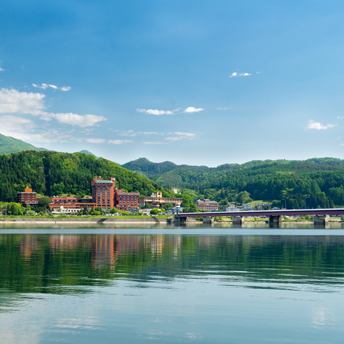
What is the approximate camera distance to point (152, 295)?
18203mm

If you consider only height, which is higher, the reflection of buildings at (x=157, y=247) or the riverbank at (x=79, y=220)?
the reflection of buildings at (x=157, y=247)

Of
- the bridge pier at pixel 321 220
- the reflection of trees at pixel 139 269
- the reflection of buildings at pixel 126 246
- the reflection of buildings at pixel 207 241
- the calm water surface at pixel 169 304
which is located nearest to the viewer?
the calm water surface at pixel 169 304

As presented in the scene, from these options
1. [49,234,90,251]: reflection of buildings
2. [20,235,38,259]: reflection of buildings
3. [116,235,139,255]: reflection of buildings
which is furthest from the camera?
[49,234,90,251]: reflection of buildings

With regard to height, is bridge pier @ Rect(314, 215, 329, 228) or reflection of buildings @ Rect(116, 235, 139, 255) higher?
reflection of buildings @ Rect(116, 235, 139, 255)

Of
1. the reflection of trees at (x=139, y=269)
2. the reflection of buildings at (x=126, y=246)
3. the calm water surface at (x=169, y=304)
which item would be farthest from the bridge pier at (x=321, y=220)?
the calm water surface at (x=169, y=304)

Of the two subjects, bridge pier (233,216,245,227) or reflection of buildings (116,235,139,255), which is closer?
reflection of buildings (116,235,139,255)

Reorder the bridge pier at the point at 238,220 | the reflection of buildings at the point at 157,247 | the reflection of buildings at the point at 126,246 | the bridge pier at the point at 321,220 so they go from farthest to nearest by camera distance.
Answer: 1. the bridge pier at the point at 238,220
2. the bridge pier at the point at 321,220
3. the reflection of buildings at the point at 126,246
4. the reflection of buildings at the point at 157,247

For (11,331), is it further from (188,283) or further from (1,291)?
(188,283)

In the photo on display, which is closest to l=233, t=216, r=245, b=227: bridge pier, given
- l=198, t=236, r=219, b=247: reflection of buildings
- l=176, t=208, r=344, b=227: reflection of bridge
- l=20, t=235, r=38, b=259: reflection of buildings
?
l=176, t=208, r=344, b=227: reflection of bridge

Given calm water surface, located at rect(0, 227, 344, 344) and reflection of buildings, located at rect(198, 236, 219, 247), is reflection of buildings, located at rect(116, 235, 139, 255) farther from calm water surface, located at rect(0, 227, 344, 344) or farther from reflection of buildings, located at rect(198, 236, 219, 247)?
Answer: calm water surface, located at rect(0, 227, 344, 344)

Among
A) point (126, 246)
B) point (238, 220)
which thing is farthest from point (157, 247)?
point (238, 220)

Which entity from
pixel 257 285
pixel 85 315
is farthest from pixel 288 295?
pixel 85 315

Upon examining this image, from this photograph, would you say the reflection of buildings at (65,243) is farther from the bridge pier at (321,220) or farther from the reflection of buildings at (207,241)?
the bridge pier at (321,220)

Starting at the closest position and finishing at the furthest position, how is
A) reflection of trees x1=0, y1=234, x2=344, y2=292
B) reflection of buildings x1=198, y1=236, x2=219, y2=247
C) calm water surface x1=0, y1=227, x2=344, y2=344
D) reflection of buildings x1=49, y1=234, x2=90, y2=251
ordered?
1. calm water surface x1=0, y1=227, x2=344, y2=344
2. reflection of trees x1=0, y1=234, x2=344, y2=292
3. reflection of buildings x1=49, y1=234, x2=90, y2=251
4. reflection of buildings x1=198, y1=236, x2=219, y2=247
